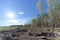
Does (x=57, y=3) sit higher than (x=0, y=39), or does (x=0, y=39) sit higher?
(x=57, y=3)

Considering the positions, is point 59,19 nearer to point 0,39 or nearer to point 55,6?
point 55,6

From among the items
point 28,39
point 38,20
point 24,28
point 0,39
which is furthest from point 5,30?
point 38,20

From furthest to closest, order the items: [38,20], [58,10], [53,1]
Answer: [38,20] < [58,10] < [53,1]

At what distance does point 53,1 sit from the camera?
41.5 ft

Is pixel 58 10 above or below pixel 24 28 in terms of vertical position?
above

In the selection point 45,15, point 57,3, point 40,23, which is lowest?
point 40,23

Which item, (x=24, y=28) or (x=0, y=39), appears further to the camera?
(x=24, y=28)

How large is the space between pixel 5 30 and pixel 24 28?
5.08 feet

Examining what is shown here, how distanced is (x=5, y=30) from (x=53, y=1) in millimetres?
5537

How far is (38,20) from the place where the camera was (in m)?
14.4

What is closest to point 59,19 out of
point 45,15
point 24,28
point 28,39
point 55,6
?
point 45,15

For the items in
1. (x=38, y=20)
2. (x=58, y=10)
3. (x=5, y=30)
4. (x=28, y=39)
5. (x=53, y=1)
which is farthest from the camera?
(x=38, y=20)

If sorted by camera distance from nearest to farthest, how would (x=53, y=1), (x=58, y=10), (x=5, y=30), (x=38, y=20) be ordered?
(x=5, y=30), (x=53, y=1), (x=58, y=10), (x=38, y=20)

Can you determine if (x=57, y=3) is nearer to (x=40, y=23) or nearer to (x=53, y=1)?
(x=53, y=1)
